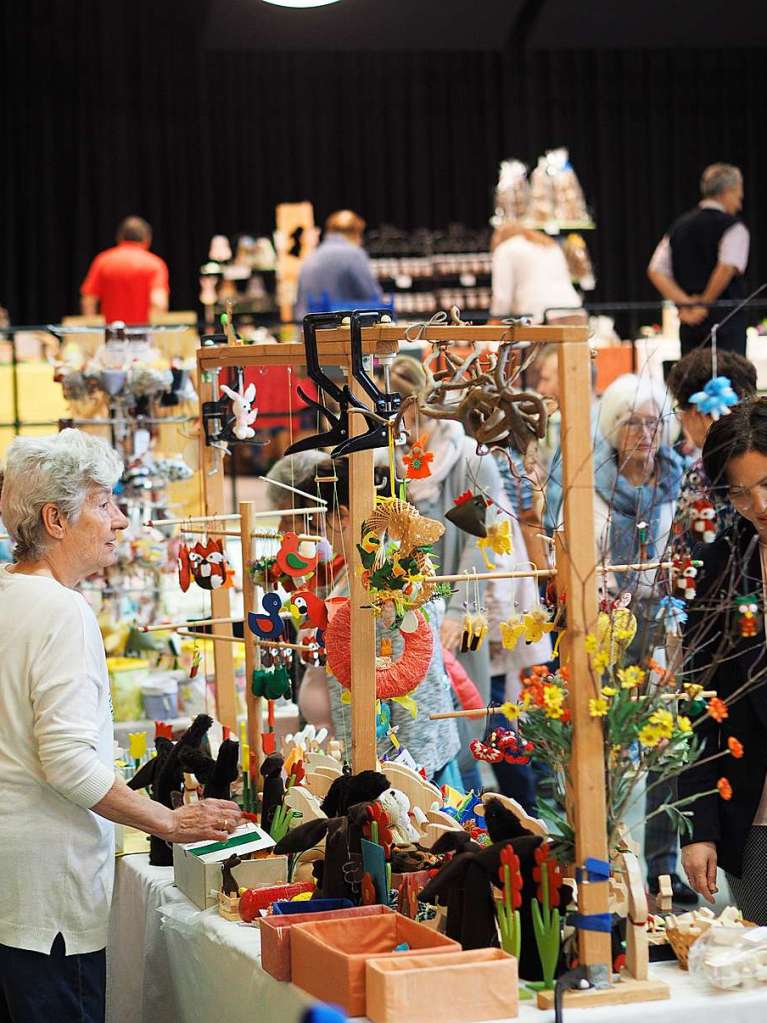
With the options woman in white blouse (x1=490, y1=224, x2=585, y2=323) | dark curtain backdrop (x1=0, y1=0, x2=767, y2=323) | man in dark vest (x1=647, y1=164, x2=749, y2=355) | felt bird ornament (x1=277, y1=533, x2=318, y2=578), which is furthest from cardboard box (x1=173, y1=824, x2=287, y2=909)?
dark curtain backdrop (x1=0, y1=0, x2=767, y2=323)

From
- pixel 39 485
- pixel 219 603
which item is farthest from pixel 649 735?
pixel 219 603

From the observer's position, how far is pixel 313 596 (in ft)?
9.11

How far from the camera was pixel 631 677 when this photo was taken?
6.10 ft

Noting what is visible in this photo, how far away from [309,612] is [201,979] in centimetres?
71

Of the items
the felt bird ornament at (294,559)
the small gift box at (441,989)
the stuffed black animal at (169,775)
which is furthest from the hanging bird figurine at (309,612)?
the small gift box at (441,989)

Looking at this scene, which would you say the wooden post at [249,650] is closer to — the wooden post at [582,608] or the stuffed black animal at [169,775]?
the stuffed black animal at [169,775]

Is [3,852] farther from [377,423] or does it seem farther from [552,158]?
[552,158]

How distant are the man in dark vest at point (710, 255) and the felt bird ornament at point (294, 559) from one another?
3835 millimetres

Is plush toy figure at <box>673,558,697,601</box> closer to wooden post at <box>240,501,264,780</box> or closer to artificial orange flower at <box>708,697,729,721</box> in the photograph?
artificial orange flower at <box>708,697,729,721</box>

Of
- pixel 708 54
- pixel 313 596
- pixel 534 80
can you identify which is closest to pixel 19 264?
pixel 534 80

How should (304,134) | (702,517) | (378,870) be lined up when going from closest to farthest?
(378,870) < (702,517) < (304,134)

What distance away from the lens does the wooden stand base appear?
1.84 meters

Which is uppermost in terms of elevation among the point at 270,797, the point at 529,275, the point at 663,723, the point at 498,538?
the point at 529,275

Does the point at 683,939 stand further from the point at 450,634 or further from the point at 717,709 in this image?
the point at 450,634
